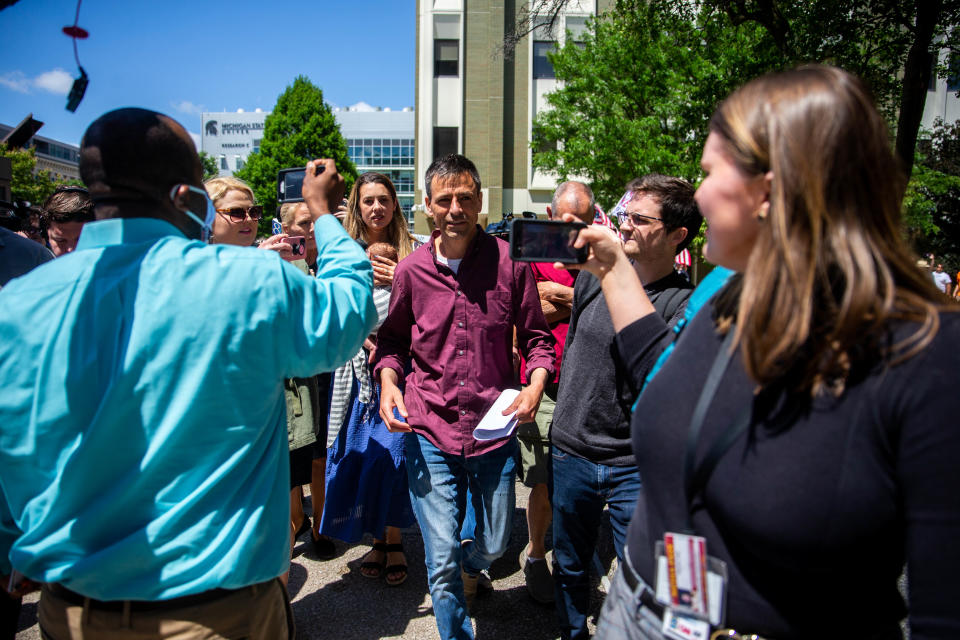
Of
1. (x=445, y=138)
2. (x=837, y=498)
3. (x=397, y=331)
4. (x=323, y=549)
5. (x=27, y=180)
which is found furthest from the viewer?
(x=27, y=180)

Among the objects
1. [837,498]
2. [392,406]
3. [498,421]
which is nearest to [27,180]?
[392,406]

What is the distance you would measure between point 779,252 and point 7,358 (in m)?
1.72

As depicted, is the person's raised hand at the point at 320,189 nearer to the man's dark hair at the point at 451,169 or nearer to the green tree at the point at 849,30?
the man's dark hair at the point at 451,169

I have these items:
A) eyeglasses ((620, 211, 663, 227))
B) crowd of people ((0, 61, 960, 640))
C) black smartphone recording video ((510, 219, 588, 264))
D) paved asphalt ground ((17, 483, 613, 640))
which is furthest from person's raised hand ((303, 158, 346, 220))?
paved asphalt ground ((17, 483, 613, 640))

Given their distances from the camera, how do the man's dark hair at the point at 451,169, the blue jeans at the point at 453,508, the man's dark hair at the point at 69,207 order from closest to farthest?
the blue jeans at the point at 453,508, the man's dark hair at the point at 451,169, the man's dark hair at the point at 69,207

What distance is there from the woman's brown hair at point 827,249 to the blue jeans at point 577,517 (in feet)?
5.37

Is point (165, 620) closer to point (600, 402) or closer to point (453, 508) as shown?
point (453, 508)

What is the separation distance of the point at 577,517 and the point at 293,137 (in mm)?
31814

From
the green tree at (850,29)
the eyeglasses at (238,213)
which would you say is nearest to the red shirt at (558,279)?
the eyeglasses at (238,213)

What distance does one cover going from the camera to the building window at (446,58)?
2766 cm

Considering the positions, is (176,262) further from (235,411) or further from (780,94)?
(780,94)

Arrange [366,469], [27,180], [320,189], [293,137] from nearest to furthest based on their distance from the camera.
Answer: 1. [320,189]
2. [366,469]
3. [293,137]
4. [27,180]

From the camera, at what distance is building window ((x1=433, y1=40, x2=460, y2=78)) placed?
2766 centimetres

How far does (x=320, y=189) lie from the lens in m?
1.92
